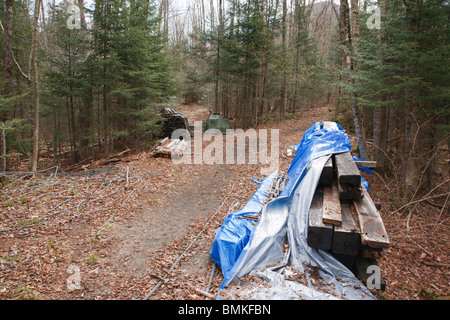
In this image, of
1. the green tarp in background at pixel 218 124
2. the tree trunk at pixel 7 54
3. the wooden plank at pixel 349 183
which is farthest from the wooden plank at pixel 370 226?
the green tarp in background at pixel 218 124

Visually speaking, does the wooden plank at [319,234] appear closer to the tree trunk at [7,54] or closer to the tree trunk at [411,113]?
the tree trunk at [411,113]

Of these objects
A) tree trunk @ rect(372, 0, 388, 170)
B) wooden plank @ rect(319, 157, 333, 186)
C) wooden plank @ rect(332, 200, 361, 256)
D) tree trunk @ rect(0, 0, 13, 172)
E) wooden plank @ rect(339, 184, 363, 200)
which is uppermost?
tree trunk @ rect(0, 0, 13, 172)

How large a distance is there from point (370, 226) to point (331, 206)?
1.66 ft

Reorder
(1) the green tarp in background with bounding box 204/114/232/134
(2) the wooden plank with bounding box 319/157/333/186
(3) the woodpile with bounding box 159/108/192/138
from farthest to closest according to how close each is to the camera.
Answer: (1) the green tarp in background with bounding box 204/114/232/134
(3) the woodpile with bounding box 159/108/192/138
(2) the wooden plank with bounding box 319/157/333/186

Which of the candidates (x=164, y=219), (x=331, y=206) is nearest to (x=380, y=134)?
(x=331, y=206)

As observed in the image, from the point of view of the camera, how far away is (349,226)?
302cm

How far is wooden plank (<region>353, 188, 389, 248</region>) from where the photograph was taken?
8.93ft

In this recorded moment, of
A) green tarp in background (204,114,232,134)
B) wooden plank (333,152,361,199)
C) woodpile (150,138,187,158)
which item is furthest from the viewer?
green tarp in background (204,114,232,134)

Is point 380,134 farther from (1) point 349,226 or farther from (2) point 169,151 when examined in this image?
(2) point 169,151

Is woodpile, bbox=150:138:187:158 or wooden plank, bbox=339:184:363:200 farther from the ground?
woodpile, bbox=150:138:187:158

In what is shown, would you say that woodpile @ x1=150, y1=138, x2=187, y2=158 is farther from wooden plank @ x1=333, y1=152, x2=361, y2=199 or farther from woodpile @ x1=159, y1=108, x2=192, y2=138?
wooden plank @ x1=333, y1=152, x2=361, y2=199

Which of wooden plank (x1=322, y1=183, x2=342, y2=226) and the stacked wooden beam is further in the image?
wooden plank (x1=322, y1=183, x2=342, y2=226)

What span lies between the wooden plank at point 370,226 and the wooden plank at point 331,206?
0.26m

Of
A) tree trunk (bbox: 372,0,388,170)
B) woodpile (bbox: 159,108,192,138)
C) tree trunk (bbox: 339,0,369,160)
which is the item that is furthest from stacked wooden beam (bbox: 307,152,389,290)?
woodpile (bbox: 159,108,192,138)
